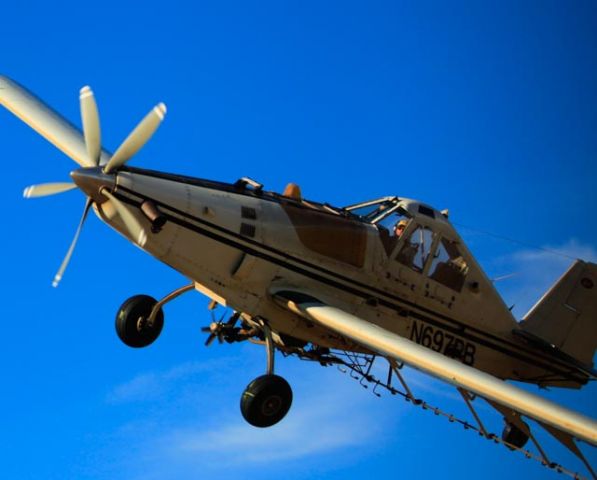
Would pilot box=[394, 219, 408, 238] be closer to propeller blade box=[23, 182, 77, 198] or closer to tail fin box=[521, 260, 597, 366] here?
tail fin box=[521, 260, 597, 366]

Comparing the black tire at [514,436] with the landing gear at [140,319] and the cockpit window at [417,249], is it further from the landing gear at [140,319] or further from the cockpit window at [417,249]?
the landing gear at [140,319]

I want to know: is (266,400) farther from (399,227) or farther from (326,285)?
(399,227)

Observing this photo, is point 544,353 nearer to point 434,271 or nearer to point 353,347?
point 434,271

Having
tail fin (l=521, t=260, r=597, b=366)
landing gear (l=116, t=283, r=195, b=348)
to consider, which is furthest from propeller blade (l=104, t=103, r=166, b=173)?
tail fin (l=521, t=260, r=597, b=366)

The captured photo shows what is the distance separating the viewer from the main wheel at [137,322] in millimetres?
16203

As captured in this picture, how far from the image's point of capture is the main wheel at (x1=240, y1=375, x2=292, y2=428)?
13.7 metres

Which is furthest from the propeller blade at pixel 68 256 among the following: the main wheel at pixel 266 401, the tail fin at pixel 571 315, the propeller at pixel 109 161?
the tail fin at pixel 571 315

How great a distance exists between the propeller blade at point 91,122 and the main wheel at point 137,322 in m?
3.20

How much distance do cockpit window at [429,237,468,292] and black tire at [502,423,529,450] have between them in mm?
3839

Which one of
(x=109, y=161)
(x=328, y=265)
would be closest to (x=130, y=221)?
(x=109, y=161)

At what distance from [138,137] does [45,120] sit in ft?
20.6

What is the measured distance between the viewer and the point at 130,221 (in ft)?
45.0

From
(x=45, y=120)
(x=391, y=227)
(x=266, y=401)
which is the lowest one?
(x=266, y=401)

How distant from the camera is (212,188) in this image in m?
14.7
